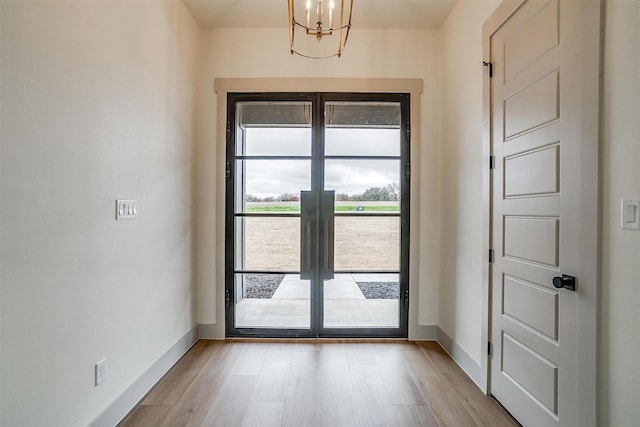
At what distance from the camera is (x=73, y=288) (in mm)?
1579

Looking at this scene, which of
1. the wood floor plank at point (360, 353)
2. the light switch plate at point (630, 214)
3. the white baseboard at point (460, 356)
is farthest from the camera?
the wood floor plank at point (360, 353)

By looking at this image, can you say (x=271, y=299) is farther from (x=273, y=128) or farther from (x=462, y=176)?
(x=462, y=176)

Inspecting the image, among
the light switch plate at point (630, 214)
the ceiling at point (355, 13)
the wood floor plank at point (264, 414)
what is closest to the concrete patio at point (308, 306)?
the wood floor plank at point (264, 414)

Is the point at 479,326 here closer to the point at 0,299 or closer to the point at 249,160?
the point at 249,160

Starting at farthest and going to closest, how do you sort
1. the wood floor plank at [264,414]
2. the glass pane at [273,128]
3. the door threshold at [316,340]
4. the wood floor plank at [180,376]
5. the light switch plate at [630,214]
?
the glass pane at [273,128] → the door threshold at [316,340] → the wood floor plank at [180,376] → the wood floor plank at [264,414] → the light switch plate at [630,214]

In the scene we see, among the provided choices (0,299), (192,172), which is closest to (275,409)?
(0,299)

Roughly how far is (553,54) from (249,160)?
2.51m

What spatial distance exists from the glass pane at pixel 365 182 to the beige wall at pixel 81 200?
1.53 m

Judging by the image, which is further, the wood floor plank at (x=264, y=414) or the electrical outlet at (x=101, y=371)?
the wood floor plank at (x=264, y=414)

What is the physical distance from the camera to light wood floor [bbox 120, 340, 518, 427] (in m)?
1.97

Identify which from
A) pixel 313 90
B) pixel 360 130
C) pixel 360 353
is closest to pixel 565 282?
pixel 360 353

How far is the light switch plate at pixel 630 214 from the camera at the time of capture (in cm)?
122

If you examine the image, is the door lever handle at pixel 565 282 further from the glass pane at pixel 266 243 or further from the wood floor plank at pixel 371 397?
the glass pane at pixel 266 243

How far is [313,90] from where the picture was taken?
10.4 feet
